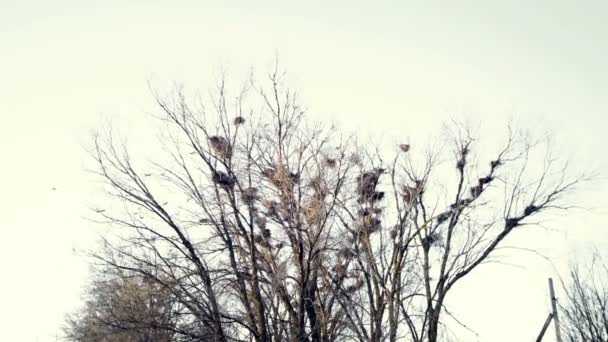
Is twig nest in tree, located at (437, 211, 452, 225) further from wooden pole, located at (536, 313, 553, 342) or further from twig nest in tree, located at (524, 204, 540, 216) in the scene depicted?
wooden pole, located at (536, 313, 553, 342)

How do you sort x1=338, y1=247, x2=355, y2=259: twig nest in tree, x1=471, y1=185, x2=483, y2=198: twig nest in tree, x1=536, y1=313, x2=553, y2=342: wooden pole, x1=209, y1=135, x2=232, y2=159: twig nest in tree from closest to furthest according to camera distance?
x1=209, y1=135, x2=232, y2=159: twig nest in tree, x1=338, y1=247, x2=355, y2=259: twig nest in tree, x1=471, y1=185, x2=483, y2=198: twig nest in tree, x1=536, y1=313, x2=553, y2=342: wooden pole

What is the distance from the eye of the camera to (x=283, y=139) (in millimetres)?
12250

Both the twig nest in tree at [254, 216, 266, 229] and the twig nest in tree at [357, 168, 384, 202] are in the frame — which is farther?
the twig nest in tree at [357, 168, 384, 202]

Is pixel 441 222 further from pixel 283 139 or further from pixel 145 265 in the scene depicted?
pixel 145 265

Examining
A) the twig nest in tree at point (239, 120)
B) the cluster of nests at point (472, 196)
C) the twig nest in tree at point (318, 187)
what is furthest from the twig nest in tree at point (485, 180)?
the twig nest in tree at point (239, 120)

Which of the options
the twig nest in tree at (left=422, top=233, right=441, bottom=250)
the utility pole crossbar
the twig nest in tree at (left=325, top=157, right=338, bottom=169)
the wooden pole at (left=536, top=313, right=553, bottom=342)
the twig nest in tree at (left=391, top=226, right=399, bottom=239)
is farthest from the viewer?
the utility pole crossbar

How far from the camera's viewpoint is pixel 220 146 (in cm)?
1190

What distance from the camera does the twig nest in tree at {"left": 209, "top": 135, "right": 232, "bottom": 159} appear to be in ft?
39.0

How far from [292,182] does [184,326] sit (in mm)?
3956

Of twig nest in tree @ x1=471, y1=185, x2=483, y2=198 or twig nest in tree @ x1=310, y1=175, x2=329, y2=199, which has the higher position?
twig nest in tree @ x1=471, y1=185, x2=483, y2=198

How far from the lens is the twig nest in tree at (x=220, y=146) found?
11883mm

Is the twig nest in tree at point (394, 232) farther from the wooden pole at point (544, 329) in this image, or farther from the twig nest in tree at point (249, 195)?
the wooden pole at point (544, 329)

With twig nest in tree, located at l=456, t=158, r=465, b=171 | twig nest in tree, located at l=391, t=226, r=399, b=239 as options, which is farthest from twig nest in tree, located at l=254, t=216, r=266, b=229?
twig nest in tree, located at l=456, t=158, r=465, b=171

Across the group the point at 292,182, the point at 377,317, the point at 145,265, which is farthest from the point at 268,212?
the point at 377,317
